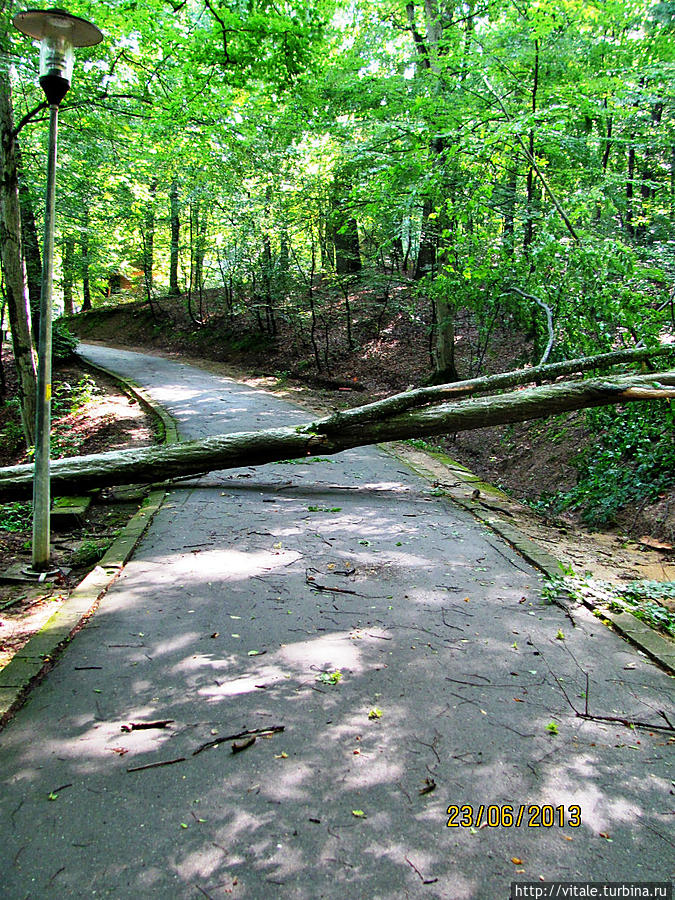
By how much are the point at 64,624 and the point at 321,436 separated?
4141 millimetres

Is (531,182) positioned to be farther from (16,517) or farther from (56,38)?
(16,517)

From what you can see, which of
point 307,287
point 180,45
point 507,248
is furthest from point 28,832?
point 307,287

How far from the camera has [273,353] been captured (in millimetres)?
18484

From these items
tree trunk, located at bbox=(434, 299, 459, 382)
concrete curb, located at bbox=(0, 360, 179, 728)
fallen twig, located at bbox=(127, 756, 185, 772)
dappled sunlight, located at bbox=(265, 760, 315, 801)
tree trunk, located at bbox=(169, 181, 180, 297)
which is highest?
tree trunk, located at bbox=(169, 181, 180, 297)

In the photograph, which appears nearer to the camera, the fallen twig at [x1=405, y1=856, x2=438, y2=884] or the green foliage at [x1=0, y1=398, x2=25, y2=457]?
the fallen twig at [x1=405, y1=856, x2=438, y2=884]

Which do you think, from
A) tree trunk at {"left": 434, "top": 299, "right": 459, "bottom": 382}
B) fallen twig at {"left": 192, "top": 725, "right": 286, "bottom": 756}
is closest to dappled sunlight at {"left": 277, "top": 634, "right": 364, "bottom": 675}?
fallen twig at {"left": 192, "top": 725, "right": 286, "bottom": 756}

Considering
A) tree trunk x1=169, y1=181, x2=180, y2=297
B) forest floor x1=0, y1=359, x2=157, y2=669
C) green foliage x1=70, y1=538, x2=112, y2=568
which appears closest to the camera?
forest floor x1=0, y1=359, x2=157, y2=669

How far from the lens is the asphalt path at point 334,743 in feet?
6.72

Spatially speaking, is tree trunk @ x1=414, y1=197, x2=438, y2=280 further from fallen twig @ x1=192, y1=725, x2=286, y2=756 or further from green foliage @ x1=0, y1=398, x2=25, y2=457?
green foliage @ x1=0, y1=398, x2=25, y2=457

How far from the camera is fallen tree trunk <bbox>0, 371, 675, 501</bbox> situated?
6.70 m

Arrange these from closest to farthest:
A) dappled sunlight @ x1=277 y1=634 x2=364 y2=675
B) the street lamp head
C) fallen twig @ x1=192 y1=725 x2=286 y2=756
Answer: fallen twig @ x1=192 y1=725 x2=286 y2=756
dappled sunlight @ x1=277 y1=634 x2=364 y2=675
the street lamp head

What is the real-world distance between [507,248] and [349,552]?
253 inches

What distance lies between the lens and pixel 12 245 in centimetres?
896

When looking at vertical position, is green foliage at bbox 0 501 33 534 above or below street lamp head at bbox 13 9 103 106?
below
